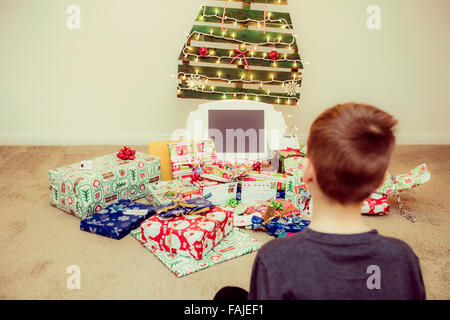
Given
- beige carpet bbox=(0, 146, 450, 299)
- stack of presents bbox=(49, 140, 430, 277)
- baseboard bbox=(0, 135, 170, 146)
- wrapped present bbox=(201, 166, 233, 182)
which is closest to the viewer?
beige carpet bbox=(0, 146, 450, 299)

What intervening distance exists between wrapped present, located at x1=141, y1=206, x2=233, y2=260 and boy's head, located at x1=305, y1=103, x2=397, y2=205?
2.97 feet

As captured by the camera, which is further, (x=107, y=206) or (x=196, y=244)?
(x=107, y=206)

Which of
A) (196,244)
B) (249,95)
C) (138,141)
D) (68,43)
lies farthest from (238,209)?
(68,43)

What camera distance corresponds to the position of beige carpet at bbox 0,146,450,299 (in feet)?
4.19

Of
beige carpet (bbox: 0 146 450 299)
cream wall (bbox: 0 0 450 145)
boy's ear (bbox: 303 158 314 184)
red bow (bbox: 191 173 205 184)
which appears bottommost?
beige carpet (bbox: 0 146 450 299)

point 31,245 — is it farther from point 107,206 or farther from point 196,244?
point 196,244

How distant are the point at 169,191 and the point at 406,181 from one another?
1.34 m

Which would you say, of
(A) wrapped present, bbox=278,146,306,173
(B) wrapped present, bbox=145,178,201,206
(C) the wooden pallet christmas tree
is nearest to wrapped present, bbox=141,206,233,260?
(B) wrapped present, bbox=145,178,201,206

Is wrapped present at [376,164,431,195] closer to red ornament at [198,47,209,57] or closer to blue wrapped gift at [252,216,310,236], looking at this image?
blue wrapped gift at [252,216,310,236]

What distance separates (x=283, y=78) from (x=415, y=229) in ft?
4.78

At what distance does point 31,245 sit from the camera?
1.54m

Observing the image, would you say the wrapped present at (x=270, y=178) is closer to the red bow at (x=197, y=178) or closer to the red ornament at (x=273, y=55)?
the red bow at (x=197, y=178)

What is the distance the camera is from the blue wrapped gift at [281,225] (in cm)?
165

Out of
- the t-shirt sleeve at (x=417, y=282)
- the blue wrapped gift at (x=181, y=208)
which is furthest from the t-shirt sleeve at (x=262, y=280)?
the blue wrapped gift at (x=181, y=208)
